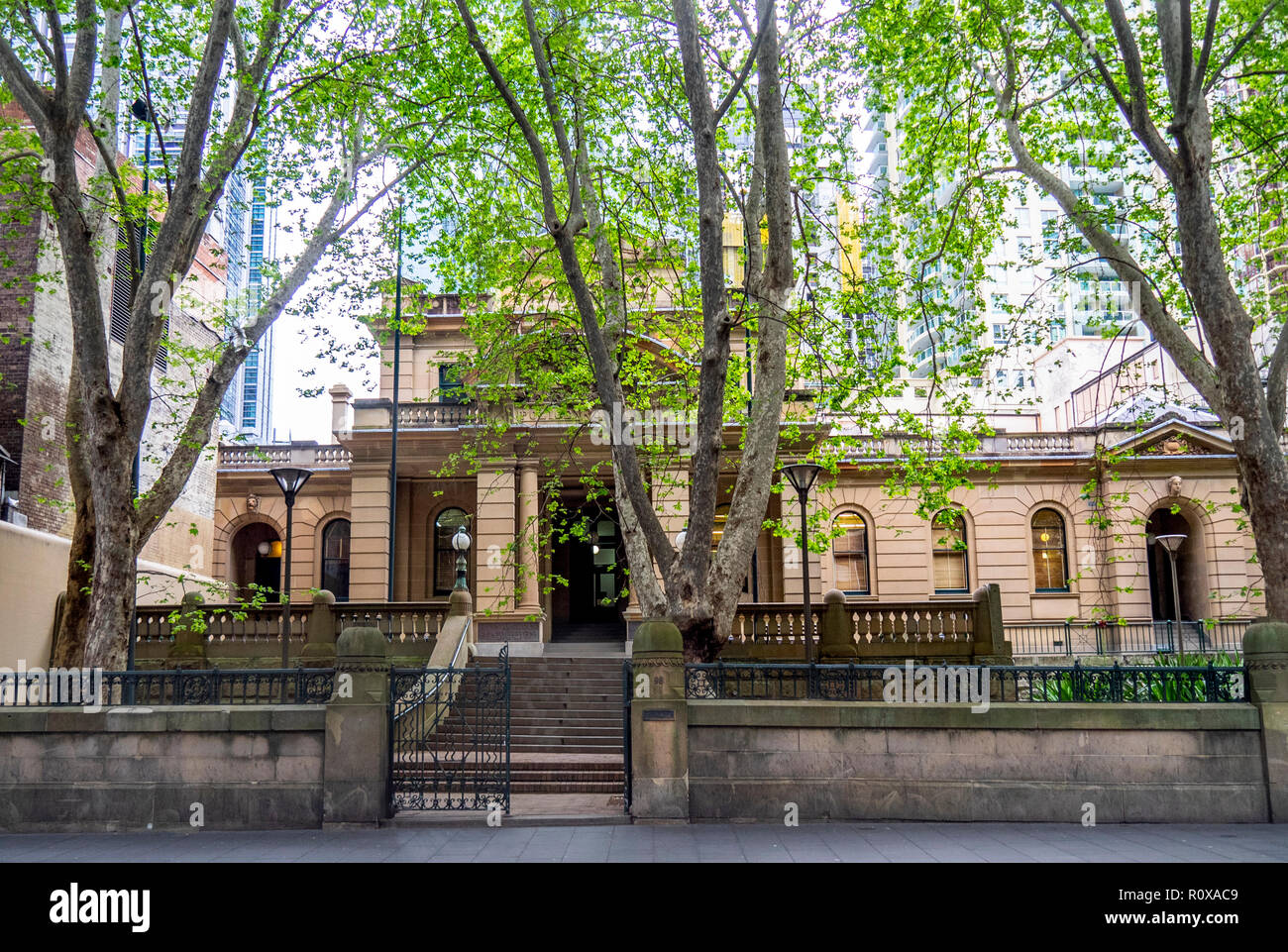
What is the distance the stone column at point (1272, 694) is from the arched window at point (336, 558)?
26870 mm

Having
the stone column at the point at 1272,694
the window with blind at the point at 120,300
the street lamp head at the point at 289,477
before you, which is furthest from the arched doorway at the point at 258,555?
the stone column at the point at 1272,694

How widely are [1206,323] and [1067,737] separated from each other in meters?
5.65

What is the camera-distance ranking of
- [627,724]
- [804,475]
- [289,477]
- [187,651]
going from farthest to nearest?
[187,651], [289,477], [804,475], [627,724]

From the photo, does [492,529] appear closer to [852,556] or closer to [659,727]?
[852,556]

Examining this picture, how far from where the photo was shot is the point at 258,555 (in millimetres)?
33125

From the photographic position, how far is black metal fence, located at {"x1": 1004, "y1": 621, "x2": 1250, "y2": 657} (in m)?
27.4

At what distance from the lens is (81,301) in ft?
41.3

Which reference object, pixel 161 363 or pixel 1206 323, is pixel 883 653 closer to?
pixel 1206 323

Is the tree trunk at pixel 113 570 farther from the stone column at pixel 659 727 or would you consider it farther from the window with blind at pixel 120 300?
the window with blind at pixel 120 300

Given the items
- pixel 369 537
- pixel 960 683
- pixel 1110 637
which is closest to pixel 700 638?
pixel 960 683

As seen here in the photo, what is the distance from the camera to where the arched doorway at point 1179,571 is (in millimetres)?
30438

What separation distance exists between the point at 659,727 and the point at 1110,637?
22.1 meters

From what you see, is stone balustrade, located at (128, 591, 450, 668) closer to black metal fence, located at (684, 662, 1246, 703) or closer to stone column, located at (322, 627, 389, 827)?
stone column, located at (322, 627, 389, 827)

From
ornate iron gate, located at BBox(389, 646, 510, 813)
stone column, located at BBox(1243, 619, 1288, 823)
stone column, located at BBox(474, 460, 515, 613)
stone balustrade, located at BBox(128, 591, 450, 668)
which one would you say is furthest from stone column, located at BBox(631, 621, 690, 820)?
stone column, located at BBox(474, 460, 515, 613)
